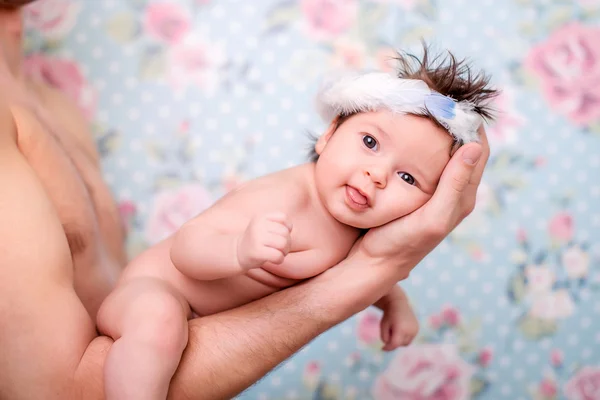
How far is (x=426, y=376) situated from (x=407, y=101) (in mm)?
1124

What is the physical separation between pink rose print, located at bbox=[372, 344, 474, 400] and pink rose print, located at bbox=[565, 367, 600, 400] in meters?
0.31

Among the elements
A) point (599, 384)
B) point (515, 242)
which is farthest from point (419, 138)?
point (599, 384)

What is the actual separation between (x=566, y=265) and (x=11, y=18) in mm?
1618

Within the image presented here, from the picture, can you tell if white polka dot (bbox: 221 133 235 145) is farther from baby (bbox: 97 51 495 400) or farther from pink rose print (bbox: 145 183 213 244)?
baby (bbox: 97 51 495 400)

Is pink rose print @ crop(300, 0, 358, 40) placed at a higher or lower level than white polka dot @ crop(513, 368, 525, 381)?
higher

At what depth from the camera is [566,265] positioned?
199 centimetres

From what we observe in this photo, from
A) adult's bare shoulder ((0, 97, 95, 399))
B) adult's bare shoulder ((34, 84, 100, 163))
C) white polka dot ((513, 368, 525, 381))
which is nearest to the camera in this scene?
adult's bare shoulder ((0, 97, 95, 399))

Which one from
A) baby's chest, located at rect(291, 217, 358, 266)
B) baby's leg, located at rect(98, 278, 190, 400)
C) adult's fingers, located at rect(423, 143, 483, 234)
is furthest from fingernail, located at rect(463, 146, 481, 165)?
baby's leg, located at rect(98, 278, 190, 400)

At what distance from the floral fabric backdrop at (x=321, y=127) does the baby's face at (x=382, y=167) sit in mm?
803

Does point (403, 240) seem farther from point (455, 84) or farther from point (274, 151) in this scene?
point (274, 151)

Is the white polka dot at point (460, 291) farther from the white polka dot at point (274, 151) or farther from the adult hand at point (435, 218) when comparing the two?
the adult hand at point (435, 218)

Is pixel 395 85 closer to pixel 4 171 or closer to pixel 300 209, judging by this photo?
pixel 300 209

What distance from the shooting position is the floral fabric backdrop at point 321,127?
189 centimetres

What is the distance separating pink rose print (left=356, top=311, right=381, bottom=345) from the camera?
1.91 meters
